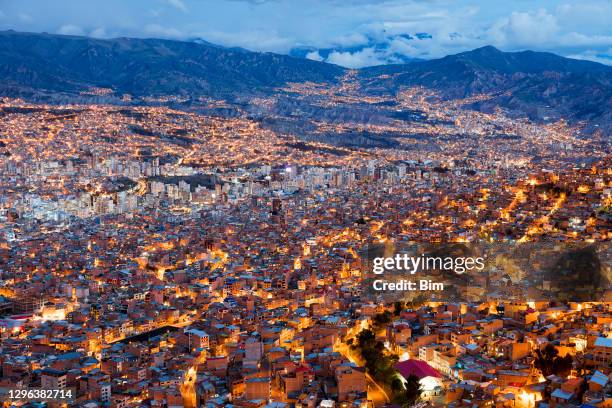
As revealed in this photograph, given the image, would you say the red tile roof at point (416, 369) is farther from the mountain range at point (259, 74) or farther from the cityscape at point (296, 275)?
the mountain range at point (259, 74)

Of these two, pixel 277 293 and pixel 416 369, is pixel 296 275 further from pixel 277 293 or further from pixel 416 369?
pixel 416 369

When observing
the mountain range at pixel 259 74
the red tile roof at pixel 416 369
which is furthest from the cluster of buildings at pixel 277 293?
the mountain range at pixel 259 74

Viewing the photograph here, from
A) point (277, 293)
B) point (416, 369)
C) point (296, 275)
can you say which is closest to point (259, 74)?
point (296, 275)

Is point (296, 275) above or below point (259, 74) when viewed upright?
below

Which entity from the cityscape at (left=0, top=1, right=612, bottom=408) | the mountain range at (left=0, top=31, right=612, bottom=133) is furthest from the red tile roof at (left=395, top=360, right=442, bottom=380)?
the mountain range at (left=0, top=31, right=612, bottom=133)

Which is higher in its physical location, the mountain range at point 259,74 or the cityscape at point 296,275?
the mountain range at point 259,74

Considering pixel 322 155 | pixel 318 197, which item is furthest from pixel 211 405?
pixel 322 155
